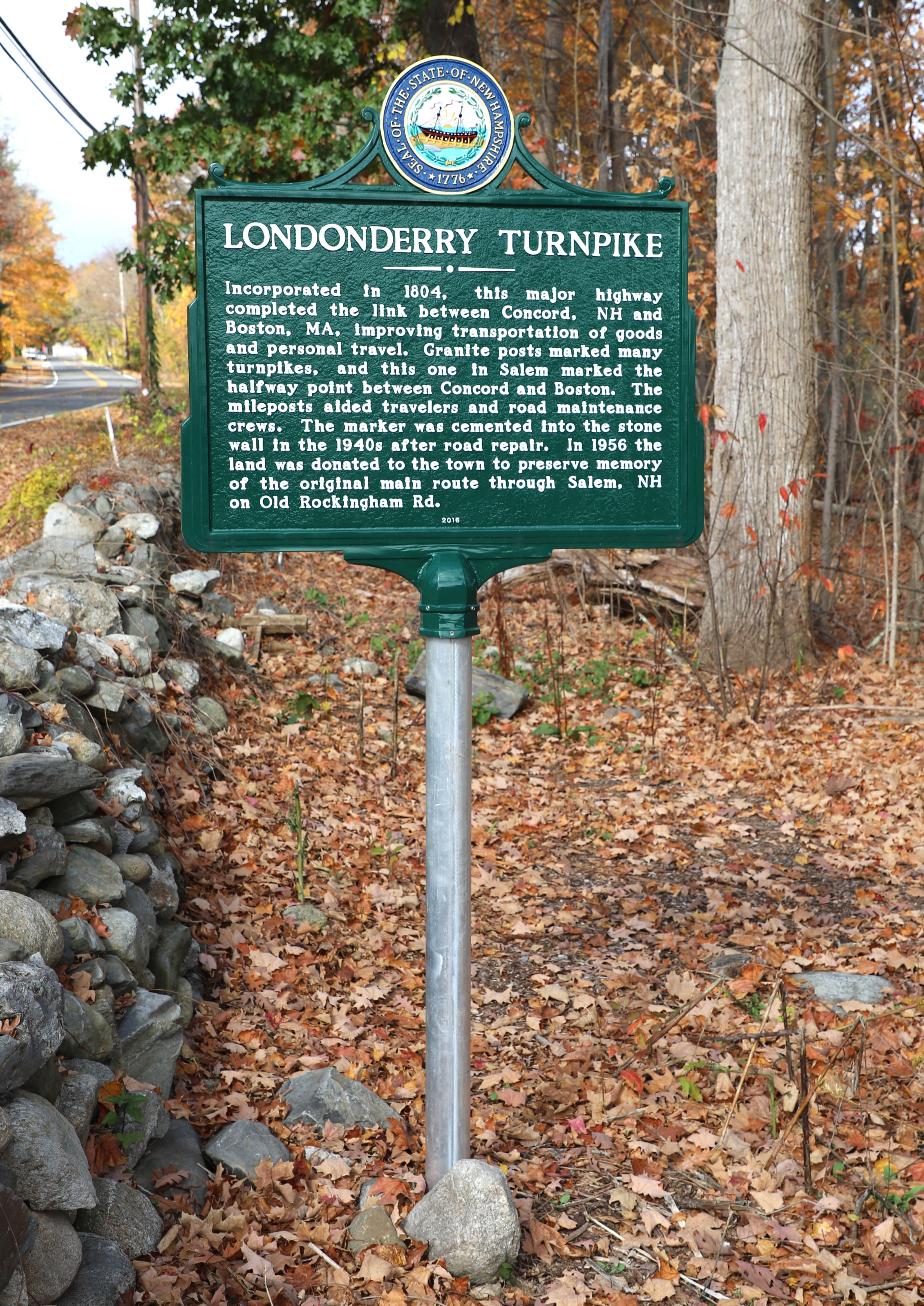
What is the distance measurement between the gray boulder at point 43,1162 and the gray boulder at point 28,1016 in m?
0.09

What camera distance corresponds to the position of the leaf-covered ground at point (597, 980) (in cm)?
350

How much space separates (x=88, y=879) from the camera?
14.6 feet

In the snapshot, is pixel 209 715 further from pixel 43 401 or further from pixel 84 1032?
pixel 43 401

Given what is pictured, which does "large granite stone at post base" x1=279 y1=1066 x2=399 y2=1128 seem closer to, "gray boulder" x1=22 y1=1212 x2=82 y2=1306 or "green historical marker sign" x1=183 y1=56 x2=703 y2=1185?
"green historical marker sign" x1=183 y1=56 x2=703 y2=1185

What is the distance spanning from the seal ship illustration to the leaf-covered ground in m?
2.90

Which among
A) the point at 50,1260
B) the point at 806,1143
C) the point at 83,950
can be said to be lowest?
the point at 806,1143

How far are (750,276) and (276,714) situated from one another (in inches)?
208

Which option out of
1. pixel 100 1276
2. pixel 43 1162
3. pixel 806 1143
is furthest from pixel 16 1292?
pixel 806 1143

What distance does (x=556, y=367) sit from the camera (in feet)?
11.1

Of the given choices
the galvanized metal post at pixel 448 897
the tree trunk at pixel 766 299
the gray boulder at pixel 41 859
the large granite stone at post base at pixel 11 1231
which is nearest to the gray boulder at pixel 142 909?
the gray boulder at pixel 41 859

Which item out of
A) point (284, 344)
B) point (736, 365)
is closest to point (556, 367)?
point (284, 344)

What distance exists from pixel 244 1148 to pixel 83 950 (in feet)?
2.89

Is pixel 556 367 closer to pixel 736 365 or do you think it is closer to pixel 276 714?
pixel 276 714

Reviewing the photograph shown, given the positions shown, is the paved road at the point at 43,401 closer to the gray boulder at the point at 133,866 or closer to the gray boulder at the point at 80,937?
the gray boulder at the point at 133,866
